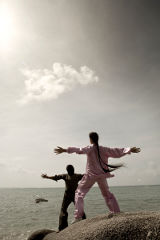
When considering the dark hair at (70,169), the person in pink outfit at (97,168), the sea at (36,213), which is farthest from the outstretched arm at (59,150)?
the sea at (36,213)

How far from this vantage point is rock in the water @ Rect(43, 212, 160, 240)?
505 cm

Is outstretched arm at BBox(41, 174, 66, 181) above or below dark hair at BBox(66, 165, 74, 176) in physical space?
below

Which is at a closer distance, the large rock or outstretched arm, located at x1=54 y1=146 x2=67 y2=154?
the large rock

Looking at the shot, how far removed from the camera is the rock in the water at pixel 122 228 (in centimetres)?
505

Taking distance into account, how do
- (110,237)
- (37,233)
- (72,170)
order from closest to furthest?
(110,237)
(37,233)
(72,170)

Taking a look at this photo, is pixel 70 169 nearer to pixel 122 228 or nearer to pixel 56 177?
pixel 56 177

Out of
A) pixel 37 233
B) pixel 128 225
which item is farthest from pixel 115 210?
pixel 37 233

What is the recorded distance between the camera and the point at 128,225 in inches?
210

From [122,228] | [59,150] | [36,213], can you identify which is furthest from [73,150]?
[36,213]

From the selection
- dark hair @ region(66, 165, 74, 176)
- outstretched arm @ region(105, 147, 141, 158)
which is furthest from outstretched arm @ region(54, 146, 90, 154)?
dark hair @ region(66, 165, 74, 176)

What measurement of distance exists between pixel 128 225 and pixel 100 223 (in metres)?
0.76

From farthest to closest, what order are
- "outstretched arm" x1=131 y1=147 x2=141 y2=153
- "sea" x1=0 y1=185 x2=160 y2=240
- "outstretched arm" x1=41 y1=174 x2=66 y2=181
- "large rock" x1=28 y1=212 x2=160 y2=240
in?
"sea" x1=0 y1=185 x2=160 y2=240 → "outstretched arm" x1=41 y1=174 x2=66 y2=181 → "outstretched arm" x1=131 y1=147 x2=141 y2=153 → "large rock" x1=28 y1=212 x2=160 y2=240

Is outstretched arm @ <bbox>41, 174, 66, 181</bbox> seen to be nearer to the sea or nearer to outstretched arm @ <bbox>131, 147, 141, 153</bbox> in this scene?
outstretched arm @ <bbox>131, 147, 141, 153</bbox>

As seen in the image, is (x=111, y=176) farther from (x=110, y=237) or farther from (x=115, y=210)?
(x=110, y=237)
